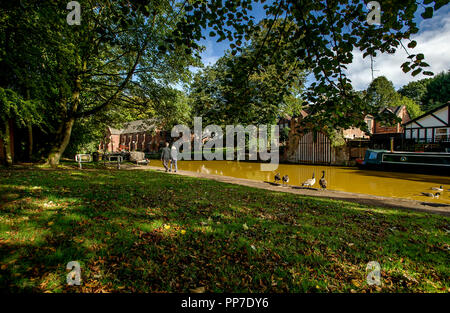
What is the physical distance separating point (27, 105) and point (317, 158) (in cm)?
2726

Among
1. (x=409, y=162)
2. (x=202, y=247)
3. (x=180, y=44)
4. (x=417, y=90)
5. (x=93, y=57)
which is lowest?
(x=202, y=247)

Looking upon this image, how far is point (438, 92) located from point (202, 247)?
81.1 meters

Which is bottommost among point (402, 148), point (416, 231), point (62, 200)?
point (416, 231)

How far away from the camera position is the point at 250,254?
10.1ft

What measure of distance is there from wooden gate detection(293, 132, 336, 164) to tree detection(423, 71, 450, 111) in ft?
165

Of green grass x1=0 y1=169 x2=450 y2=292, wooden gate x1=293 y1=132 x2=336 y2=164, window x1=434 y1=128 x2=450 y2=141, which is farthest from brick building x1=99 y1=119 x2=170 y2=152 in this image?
window x1=434 y1=128 x2=450 y2=141

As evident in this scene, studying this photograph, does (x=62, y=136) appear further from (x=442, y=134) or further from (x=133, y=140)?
(x=133, y=140)

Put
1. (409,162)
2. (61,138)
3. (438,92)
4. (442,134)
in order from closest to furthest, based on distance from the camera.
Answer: (61,138), (409,162), (442,134), (438,92)

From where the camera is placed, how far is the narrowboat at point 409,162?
15710mm

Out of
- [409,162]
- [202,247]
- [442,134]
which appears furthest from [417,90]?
[202,247]

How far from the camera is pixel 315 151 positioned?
26.1 meters
